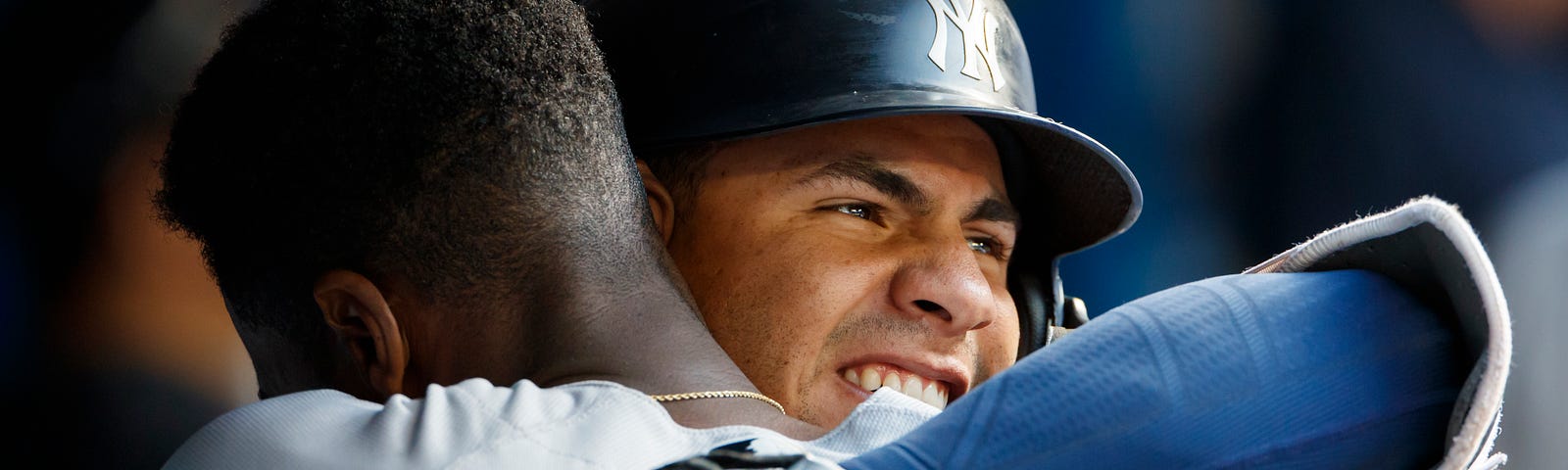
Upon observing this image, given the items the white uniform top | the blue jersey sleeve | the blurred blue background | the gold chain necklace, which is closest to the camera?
the blue jersey sleeve

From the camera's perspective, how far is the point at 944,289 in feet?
6.95

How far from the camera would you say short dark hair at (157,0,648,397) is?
1.48 metres

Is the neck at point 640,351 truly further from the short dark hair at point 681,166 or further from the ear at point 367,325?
the short dark hair at point 681,166

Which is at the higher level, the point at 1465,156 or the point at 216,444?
the point at 216,444

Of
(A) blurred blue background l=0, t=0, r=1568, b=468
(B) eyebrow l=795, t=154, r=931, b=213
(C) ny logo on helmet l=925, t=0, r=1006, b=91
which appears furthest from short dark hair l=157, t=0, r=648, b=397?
(A) blurred blue background l=0, t=0, r=1568, b=468

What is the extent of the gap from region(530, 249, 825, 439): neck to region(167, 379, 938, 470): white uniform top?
8cm

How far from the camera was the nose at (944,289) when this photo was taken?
6.95 ft

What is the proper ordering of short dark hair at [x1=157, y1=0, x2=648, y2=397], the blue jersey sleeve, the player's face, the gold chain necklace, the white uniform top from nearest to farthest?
the blue jersey sleeve, the white uniform top, the gold chain necklace, short dark hair at [x1=157, y1=0, x2=648, y2=397], the player's face

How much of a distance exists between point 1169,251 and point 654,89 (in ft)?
7.43

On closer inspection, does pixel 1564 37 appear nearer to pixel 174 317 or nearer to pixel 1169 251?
pixel 1169 251

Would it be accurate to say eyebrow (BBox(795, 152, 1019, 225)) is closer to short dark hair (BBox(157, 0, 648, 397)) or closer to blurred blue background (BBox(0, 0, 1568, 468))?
short dark hair (BBox(157, 0, 648, 397))

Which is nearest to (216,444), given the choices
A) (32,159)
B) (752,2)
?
(752,2)

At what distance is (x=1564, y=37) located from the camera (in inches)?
140

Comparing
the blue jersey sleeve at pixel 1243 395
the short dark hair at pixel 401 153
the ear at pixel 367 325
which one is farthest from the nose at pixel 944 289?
the blue jersey sleeve at pixel 1243 395
